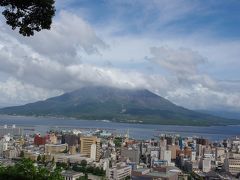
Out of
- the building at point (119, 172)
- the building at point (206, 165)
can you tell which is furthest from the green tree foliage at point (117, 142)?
the building at point (119, 172)

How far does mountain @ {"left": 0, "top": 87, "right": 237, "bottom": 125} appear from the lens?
272 ft

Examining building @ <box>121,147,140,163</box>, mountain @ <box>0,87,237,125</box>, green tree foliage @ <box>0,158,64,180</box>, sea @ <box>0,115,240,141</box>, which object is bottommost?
building @ <box>121,147,140,163</box>

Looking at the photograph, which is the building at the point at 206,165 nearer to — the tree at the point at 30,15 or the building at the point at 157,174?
the building at the point at 157,174

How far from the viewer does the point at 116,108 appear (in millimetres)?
95875

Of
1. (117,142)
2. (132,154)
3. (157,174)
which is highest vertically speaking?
(117,142)

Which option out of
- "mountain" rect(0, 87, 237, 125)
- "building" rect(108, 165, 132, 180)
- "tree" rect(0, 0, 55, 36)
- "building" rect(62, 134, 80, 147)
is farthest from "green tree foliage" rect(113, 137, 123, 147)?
"mountain" rect(0, 87, 237, 125)

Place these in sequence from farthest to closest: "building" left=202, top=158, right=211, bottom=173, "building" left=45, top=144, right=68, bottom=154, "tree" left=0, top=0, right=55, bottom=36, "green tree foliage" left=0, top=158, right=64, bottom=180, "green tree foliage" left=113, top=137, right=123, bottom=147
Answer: "green tree foliage" left=113, top=137, right=123, bottom=147 < "building" left=45, top=144, right=68, bottom=154 < "building" left=202, top=158, right=211, bottom=173 < "green tree foliage" left=0, top=158, right=64, bottom=180 < "tree" left=0, top=0, right=55, bottom=36

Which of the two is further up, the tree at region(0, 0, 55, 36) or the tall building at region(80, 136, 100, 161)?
the tree at region(0, 0, 55, 36)

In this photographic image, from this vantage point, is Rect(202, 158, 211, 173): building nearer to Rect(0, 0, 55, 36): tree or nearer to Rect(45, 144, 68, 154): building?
Rect(45, 144, 68, 154): building

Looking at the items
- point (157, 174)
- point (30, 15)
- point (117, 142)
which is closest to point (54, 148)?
point (117, 142)

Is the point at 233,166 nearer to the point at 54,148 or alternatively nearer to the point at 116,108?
the point at 54,148

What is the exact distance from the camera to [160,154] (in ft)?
91.8

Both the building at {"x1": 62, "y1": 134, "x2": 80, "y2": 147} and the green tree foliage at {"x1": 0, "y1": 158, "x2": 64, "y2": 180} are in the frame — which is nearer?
the green tree foliage at {"x1": 0, "y1": 158, "x2": 64, "y2": 180}

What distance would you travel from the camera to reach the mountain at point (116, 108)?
272 ft
